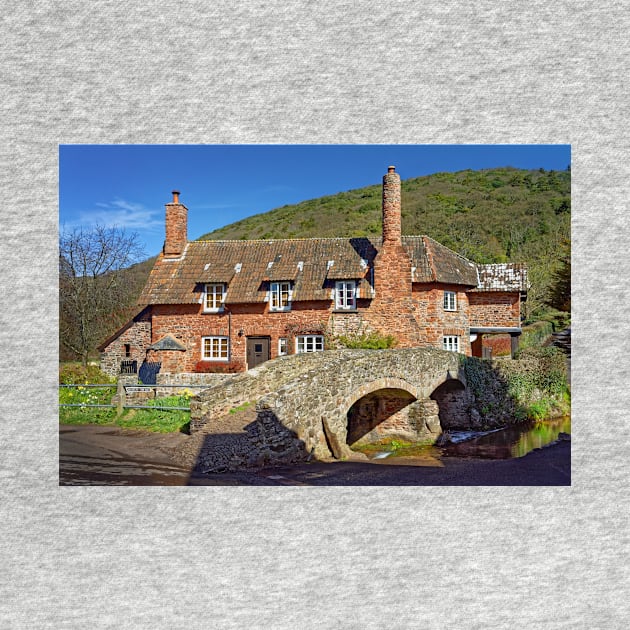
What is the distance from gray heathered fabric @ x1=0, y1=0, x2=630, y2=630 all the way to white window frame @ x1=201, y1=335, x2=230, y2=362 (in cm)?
253

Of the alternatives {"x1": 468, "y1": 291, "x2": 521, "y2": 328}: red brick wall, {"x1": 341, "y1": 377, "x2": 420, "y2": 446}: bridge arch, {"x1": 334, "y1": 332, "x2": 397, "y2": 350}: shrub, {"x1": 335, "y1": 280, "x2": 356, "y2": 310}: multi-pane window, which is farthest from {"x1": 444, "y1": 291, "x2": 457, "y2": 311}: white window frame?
{"x1": 335, "y1": 280, "x2": 356, "y2": 310}: multi-pane window

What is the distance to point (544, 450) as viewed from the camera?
490cm

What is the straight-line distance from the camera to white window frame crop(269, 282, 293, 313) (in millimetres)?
6746

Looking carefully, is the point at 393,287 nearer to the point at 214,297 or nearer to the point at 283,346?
the point at 283,346

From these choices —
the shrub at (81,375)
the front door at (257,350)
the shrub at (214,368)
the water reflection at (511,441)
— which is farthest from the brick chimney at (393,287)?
the shrub at (81,375)

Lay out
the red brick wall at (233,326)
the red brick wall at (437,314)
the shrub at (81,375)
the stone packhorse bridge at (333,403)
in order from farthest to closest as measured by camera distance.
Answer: the red brick wall at (437,314) → the red brick wall at (233,326) → the stone packhorse bridge at (333,403) → the shrub at (81,375)

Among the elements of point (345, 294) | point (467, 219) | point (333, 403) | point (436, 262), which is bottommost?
point (333, 403)

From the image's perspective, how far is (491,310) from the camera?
778 cm

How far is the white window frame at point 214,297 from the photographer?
22.7 ft

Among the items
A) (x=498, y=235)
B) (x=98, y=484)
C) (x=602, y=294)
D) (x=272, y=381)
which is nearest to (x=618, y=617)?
(x=602, y=294)

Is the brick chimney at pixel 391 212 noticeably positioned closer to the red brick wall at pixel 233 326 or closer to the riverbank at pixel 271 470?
the red brick wall at pixel 233 326

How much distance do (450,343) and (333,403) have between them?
2.34 metres

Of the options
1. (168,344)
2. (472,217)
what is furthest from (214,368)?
(472,217)

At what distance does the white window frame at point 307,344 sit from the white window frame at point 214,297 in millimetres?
1283
